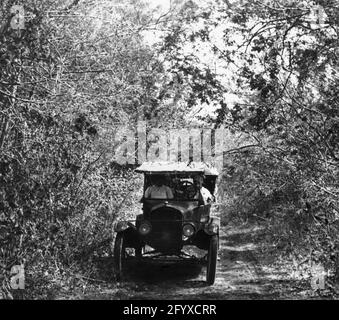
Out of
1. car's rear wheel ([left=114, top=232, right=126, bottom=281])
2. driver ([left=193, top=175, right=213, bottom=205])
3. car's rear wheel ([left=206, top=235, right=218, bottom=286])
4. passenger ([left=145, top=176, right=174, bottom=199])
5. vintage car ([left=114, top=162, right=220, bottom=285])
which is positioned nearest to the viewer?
car's rear wheel ([left=206, top=235, right=218, bottom=286])

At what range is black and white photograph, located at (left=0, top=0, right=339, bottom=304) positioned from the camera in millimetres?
7004

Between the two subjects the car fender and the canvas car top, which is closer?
the car fender

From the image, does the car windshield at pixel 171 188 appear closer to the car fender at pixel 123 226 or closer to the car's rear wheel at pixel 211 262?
the car fender at pixel 123 226

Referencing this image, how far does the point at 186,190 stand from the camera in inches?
430

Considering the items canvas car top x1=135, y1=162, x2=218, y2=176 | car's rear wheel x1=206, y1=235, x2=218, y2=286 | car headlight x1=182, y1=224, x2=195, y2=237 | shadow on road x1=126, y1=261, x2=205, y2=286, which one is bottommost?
shadow on road x1=126, y1=261, x2=205, y2=286

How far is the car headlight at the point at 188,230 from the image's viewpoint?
998cm

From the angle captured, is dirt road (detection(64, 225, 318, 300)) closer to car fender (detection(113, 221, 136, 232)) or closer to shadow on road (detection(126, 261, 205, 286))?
shadow on road (detection(126, 261, 205, 286))

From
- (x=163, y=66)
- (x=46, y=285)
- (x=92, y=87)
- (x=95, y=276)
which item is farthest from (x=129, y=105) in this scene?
(x=46, y=285)

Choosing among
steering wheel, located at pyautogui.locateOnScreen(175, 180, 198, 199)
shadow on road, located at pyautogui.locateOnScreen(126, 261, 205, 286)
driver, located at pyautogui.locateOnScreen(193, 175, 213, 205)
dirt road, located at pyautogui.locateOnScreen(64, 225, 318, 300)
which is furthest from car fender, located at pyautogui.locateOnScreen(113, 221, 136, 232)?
driver, located at pyautogui.locateOnScreen(193, 175, 213, 205)

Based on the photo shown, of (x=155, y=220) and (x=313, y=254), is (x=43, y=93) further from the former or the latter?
(x=313, y=254)

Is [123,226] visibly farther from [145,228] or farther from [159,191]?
[159,191]

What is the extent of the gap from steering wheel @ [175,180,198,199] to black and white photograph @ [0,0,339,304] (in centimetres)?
4

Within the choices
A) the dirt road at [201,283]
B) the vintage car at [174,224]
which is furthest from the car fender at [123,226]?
the dirt road at [201,283]

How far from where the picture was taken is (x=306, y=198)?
8789 mm
